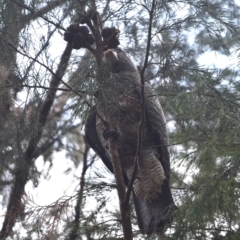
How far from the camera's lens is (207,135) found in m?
3.70

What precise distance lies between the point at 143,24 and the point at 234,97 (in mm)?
751

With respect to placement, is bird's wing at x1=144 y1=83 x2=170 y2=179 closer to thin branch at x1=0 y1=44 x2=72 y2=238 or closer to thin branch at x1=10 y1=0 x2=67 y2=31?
thin branch at x1=0 y1=44 x2=72 y2=238

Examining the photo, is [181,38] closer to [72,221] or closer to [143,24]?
[143,24]

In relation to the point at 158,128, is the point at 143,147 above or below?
below

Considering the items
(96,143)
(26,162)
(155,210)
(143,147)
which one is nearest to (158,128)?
(143,147)

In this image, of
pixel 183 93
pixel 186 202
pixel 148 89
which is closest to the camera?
pixel 183 93

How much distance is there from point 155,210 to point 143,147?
470 mm

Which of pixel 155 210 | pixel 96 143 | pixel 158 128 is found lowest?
pixel 155 210

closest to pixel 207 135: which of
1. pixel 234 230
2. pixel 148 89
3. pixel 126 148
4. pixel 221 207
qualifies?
pixel 221 207

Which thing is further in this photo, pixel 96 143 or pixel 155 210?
pixel 96 143

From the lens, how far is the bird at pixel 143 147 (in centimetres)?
426

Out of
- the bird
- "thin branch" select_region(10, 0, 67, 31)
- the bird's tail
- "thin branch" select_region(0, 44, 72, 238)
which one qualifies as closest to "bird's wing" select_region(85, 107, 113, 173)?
the bird

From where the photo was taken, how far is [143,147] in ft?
14.7

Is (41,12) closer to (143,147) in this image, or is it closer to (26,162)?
(143,147)
